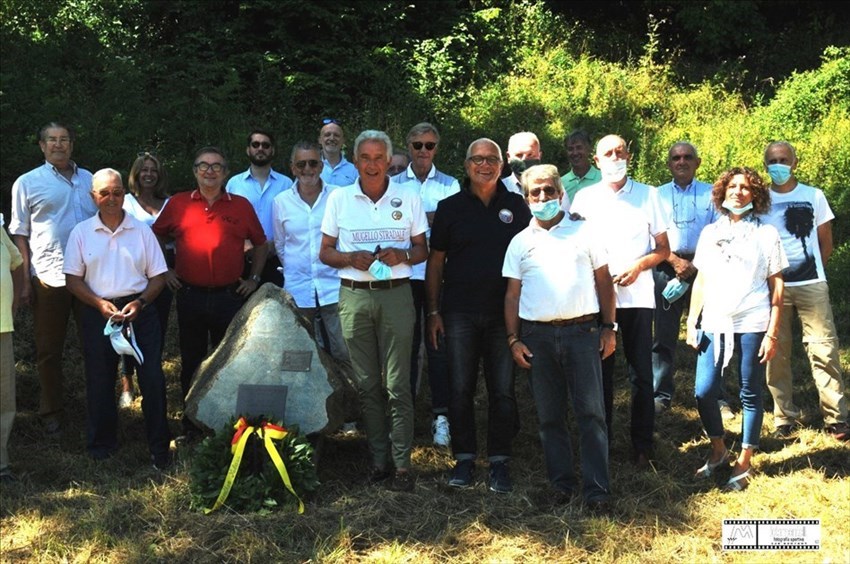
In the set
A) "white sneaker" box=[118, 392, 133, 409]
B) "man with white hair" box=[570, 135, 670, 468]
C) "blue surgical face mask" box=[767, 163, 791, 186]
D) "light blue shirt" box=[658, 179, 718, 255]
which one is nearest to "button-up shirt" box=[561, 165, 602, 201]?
"light blue shirt" box=[658, 179, 718, 255]

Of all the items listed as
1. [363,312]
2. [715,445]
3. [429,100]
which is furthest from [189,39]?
[715,445]

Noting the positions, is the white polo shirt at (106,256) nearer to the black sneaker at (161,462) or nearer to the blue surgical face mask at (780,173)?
the black sneaker at (161,462)

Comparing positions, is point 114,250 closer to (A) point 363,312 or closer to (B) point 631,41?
(A) point 363,312

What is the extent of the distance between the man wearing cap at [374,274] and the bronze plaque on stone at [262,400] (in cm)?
55

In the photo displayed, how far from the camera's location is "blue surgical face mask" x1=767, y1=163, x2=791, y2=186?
6246 mm

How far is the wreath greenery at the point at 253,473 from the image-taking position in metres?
5.25

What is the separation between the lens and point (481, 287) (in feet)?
17.8

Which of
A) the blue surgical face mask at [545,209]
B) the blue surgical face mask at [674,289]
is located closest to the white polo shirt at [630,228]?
the blue surgical face mask at [674,289]

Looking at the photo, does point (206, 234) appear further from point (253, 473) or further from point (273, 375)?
point (253, 473)

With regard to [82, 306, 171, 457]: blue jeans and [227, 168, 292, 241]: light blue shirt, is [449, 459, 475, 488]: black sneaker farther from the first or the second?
[227, 168, 292, 241]: light blue shirt

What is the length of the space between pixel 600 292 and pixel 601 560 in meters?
1.41

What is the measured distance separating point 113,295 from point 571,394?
9.56 feet

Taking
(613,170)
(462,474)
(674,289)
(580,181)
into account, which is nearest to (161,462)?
(462,474)

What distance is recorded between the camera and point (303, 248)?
6484 mm
